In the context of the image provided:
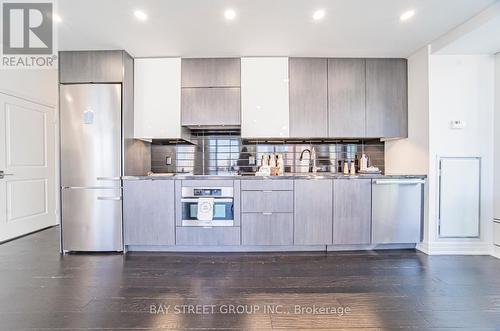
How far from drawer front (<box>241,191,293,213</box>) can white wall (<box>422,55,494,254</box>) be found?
1665mm

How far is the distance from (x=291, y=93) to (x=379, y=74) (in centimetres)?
111

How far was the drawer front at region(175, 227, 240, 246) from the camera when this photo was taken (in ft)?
10.1

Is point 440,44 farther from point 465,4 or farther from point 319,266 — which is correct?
point 319,266

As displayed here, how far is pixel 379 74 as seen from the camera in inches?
133

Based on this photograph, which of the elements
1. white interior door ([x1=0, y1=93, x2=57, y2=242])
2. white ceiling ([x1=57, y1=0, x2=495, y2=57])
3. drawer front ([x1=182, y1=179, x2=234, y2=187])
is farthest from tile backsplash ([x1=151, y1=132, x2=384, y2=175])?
white interior door ([x1=0, y1=93, x2=57, y2=242])

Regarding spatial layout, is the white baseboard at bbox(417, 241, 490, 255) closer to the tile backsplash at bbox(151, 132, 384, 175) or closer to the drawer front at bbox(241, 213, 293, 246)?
the tile backsplash at bbox(151, 132, 384, 175)

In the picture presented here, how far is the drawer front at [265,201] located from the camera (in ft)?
10.1

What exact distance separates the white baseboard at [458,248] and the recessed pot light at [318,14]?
2.65 metres

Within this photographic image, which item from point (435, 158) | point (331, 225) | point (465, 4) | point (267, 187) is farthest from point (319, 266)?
point (465, 4)

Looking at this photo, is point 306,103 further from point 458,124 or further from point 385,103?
point 458,124

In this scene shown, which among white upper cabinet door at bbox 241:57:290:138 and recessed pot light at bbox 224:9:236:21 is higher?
recessed pot light at bbox 224:9:236:21

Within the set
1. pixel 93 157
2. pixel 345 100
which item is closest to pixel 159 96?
pixel 93 157

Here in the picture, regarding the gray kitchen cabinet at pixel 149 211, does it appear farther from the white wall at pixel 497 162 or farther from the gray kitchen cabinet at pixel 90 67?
the white wall at pixel 497 162

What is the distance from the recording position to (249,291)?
2188 mm
